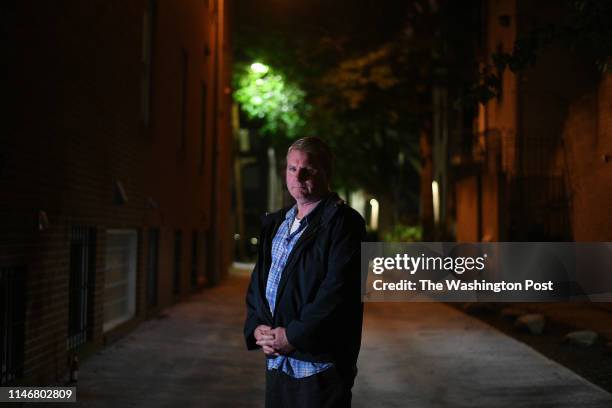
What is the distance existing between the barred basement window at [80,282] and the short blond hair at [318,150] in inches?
216

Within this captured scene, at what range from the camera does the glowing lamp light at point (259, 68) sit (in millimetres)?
28719

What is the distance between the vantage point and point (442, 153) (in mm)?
28297

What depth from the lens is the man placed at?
3357 mm

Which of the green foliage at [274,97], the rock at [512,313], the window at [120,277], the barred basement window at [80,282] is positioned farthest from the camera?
the green foliage at [274,97]

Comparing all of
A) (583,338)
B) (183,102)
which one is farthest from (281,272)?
(183,102)

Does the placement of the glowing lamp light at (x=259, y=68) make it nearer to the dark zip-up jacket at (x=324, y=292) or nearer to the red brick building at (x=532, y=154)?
the red brick building at (x=532, y=154)

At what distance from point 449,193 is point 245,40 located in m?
11.0

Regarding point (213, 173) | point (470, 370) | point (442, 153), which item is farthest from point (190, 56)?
point (442, 153)

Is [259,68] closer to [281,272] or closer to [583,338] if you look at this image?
[583,338]

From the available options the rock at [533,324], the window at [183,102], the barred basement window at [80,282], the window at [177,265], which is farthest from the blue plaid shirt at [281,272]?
the window at [177,265]

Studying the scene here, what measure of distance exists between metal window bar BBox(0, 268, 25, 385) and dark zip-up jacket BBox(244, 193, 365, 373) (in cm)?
362

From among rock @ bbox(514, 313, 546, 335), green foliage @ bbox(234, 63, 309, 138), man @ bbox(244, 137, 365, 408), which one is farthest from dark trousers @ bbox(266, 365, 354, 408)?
green foliage @ bbox(234, 63, 309, 138)

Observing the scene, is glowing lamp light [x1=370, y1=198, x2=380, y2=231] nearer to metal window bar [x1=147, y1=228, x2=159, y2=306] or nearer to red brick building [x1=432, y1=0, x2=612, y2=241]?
red brick building [x1=432, y1=0, x2=612, y2=241]

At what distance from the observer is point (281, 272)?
3588mm
